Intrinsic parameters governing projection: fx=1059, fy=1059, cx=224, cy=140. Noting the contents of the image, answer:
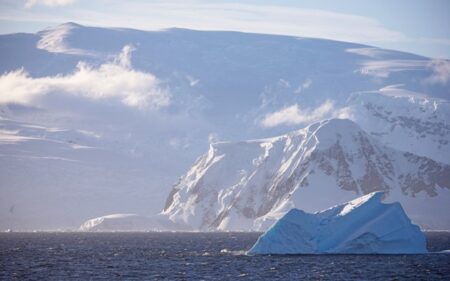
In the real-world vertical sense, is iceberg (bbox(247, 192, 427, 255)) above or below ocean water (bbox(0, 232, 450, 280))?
above

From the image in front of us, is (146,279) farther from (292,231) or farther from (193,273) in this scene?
(292,231)

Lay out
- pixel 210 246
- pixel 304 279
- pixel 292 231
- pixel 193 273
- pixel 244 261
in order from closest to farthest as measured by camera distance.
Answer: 1. pixel 304 279
2. pixel 193 273
3. pixel 244 261
4. pixel 292 231
5. pixel 210 246

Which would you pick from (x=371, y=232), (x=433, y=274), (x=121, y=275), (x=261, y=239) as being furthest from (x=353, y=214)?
(x=121, y=275)

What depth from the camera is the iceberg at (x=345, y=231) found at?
161250 millimetres

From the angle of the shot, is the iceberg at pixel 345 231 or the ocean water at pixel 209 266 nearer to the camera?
the ocean water at pixel 209 266

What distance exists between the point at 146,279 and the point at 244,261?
31452 millimetres

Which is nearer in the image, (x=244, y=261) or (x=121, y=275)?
(x=121, y=275)

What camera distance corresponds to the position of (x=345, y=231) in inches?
6422

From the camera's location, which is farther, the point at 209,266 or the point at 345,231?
the point at 345,231

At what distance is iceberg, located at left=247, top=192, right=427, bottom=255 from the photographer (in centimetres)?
16125

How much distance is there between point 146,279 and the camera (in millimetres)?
118250

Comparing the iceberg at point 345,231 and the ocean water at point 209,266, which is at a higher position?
the iceberg at point 345,231

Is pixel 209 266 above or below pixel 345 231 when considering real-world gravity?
below

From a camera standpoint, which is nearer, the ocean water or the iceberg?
the ocean water
